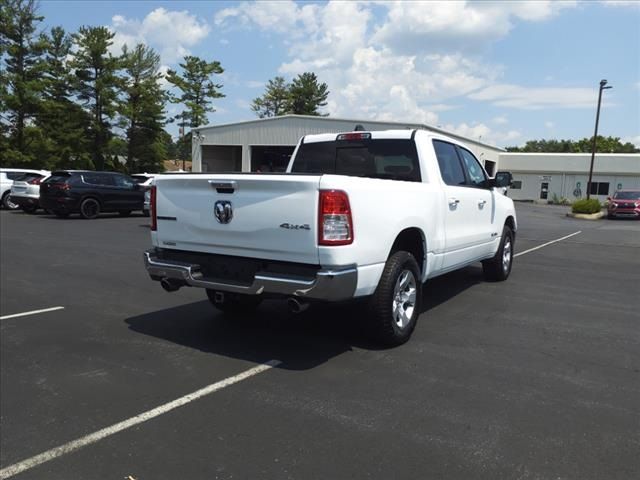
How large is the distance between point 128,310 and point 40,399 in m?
2.41

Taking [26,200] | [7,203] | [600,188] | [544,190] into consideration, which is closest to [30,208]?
[26,200]

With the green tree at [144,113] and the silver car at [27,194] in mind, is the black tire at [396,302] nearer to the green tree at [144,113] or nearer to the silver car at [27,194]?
the silver car at [27,194]

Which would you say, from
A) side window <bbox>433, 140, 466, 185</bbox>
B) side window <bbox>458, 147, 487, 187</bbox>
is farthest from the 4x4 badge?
side window <bbox>458, 147, 487, 187</bbox>

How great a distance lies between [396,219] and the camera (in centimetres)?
459

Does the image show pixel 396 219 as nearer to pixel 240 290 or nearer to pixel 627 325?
pixel 240 290

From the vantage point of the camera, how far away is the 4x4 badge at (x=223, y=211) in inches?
176

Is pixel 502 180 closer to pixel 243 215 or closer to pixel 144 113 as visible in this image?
pixel 243 215

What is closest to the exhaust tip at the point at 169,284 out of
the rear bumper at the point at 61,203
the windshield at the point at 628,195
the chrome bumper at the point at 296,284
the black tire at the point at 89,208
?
the chrome bumper at the point at 296,284

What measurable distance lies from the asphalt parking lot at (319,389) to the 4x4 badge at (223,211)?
3.95 ft

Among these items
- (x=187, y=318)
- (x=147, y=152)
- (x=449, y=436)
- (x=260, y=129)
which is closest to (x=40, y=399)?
(x=187, y=318)

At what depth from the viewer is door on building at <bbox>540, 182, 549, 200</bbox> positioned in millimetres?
50719

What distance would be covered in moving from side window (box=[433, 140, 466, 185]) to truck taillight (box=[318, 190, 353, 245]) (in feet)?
6.96

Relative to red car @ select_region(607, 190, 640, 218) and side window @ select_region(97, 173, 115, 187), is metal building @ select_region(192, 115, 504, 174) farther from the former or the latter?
side window @ select_region(97, 173, 115, 187)

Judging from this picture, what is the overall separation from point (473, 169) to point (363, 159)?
5.91 feet
